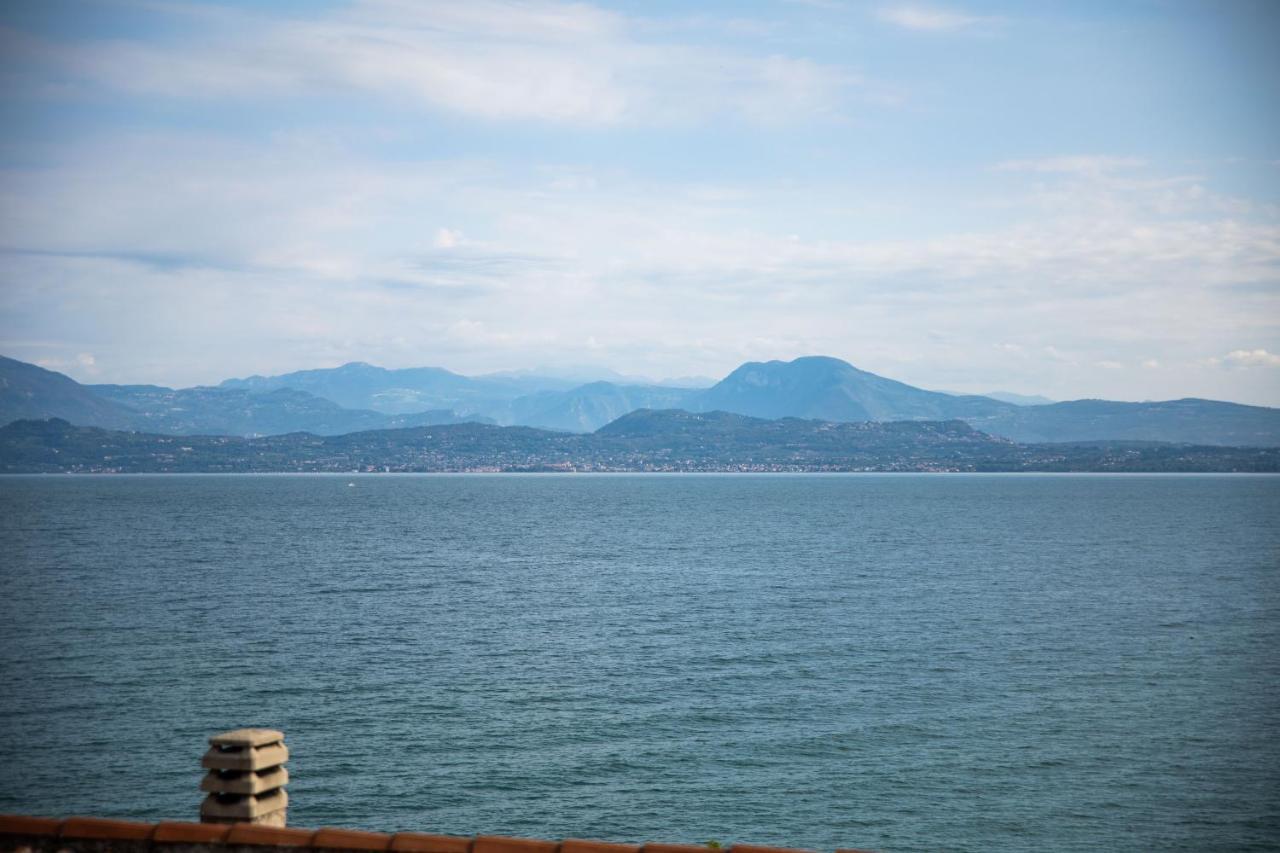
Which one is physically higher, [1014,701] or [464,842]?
[464,842]

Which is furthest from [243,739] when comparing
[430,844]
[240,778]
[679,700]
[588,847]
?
[679,700]

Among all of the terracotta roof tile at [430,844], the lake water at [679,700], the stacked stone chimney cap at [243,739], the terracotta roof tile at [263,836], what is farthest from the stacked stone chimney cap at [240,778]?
the lake water at [679,700]

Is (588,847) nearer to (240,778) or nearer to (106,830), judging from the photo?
(240,778)

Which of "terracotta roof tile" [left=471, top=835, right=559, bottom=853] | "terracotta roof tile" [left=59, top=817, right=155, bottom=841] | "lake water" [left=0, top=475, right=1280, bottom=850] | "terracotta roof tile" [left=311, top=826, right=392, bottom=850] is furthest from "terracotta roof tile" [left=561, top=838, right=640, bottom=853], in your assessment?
"lake water" [left=0, top=475, right=1280, bottom=850]

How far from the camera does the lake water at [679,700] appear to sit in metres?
35.9

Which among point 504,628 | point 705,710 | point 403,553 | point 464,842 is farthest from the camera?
point 403,553

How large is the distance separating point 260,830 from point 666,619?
63.9m

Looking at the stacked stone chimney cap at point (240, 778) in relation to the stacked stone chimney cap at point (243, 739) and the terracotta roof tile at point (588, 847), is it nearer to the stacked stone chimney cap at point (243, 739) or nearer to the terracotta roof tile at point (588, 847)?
the stacked stone chimney cap at point (243, 739)

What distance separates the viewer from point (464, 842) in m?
11.7

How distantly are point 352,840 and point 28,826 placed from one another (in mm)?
4083

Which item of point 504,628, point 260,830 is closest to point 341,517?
point 504,628

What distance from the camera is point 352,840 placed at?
12.0 meters

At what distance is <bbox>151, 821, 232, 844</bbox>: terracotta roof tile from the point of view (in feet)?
40.4

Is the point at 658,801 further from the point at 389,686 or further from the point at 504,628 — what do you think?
the point at 504,628
